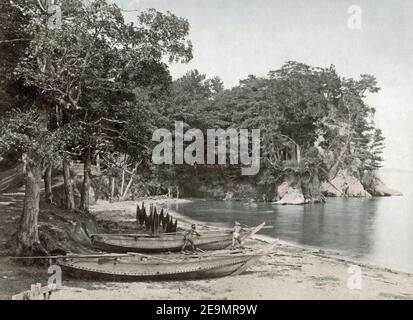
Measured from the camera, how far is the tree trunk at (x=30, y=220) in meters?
13.6

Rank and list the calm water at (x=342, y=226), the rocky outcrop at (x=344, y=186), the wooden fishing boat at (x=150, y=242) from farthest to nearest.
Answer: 1. the rocky outcrop at (x=344, y=186)
2. the calm water at (x=342, y=226)
3. the wooden fishing boat at (x=150, y=242)

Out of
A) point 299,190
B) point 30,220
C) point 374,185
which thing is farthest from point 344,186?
point 30,220

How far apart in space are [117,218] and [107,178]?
18934 millimetres

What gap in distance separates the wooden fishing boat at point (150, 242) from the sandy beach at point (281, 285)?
2.46m

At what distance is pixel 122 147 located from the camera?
22781 millimetres

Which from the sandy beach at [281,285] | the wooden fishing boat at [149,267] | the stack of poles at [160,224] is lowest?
the sandy beach at [281,285]

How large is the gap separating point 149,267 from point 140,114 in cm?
789

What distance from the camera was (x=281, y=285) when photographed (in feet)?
46.6

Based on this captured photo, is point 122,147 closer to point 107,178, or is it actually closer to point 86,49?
point 86,49

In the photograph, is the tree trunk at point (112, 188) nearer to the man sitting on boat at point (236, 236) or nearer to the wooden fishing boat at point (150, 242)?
the wooden fishing boat at point (150, 242)

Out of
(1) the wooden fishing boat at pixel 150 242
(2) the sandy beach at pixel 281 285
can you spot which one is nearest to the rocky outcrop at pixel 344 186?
(2) the sandy beach at pixel 281 285

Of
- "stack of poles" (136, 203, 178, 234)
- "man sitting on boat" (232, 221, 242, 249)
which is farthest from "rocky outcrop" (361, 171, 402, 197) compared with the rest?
"man sitting on boat" (232, 221, 242, 249)

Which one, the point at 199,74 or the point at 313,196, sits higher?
the point at 199,74
